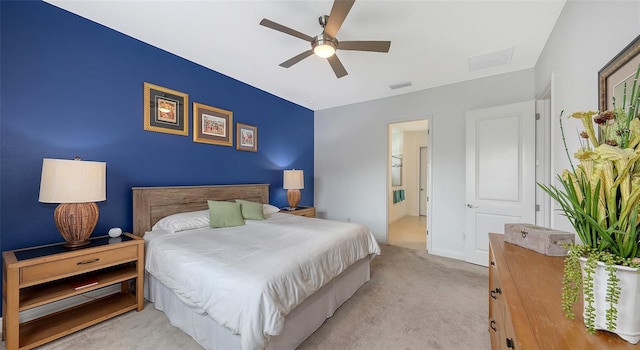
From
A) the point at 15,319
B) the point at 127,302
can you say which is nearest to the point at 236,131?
the point at 127,302

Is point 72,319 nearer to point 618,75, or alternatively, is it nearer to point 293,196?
point 293,196

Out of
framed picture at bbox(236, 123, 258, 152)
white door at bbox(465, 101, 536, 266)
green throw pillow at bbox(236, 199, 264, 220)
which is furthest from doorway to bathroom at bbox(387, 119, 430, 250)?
green throw pillow at bbox(236, 199, 264, 220)

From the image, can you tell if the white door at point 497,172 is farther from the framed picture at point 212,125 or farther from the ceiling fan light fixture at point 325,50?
the framed picture at point 212,125

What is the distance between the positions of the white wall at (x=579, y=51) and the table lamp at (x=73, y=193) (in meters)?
3.46

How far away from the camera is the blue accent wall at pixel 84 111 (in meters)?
1.95

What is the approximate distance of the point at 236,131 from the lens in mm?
3703

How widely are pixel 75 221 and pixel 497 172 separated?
4540mm

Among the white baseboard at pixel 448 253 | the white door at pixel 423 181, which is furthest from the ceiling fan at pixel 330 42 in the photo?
the white door at pixel 423 181

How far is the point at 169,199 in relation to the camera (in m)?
2.82

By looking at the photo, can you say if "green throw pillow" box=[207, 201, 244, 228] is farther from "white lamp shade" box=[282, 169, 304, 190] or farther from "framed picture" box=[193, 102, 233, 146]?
"white lamp shade" box=[282, 169, 304, 190]

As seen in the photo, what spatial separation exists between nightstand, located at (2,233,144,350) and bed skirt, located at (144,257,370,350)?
26 cm

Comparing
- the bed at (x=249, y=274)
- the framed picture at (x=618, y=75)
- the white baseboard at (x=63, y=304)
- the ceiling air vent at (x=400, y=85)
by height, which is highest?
the ceiling air vent at (x=400, y=85)

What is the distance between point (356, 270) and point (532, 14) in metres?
2.89

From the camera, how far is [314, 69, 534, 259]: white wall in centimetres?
356
